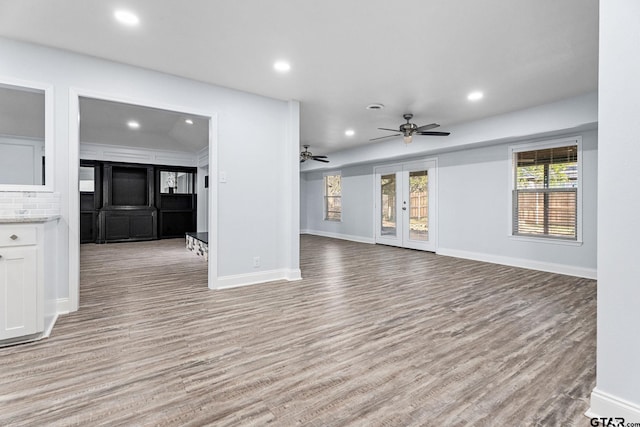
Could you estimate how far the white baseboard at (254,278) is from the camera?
3930 mm

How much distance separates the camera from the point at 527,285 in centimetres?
416

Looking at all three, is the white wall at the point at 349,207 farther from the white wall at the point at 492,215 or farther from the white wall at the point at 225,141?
the white wall at the point at 225,141

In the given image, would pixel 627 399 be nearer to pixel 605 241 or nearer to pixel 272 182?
pixel 605 241

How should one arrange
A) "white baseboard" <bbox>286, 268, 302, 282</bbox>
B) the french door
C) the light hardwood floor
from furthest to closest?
the french door → "white baseboard" <bbox>286, 268, 302, 282</bbox> → the light hardwood floor

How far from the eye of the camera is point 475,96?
14.3 ft

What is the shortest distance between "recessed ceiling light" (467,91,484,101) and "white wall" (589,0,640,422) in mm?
2827

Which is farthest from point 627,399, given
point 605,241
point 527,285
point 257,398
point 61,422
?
point 527,285

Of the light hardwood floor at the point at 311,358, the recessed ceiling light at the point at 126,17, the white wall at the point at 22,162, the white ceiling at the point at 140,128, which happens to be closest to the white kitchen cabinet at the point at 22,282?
the light hardwood floor at the point at 311,358

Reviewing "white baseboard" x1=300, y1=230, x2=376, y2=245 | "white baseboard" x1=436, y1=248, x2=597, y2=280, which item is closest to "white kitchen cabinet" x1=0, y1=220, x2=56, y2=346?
"white baseboard" x1=436, y1=248, x2=597, y2=280

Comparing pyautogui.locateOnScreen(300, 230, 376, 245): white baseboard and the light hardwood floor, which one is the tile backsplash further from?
pyautogui.locateOnScreen(300, 230, 376, 245): white baseboard

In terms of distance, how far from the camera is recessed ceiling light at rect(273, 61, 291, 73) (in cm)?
332

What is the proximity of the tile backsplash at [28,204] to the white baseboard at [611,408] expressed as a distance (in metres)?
4.08

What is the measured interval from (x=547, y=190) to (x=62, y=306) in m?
6.45

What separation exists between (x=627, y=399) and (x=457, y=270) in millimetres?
3689
